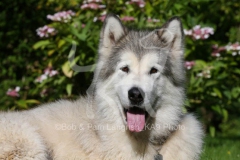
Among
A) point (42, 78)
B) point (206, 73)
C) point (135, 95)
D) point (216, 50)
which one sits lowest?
point (42, 78)

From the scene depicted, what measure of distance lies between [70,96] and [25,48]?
5.60 feet

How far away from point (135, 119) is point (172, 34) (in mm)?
1064

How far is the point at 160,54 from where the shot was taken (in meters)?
5.20

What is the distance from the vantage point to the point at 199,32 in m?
7.69

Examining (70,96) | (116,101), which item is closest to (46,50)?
(70,96)

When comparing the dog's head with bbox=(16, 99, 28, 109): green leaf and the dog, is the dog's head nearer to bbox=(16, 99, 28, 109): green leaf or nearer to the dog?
the dog

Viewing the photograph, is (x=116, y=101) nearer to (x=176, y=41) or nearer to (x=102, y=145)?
(x=102, y=145)

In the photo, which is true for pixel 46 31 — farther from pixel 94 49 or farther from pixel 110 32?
pixel 110 32

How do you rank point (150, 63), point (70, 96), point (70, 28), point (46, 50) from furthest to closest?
point (46, 50) → point (70, 96) → point (70, 28) → point (150, 63)

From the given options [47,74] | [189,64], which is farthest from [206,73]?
[47,74]

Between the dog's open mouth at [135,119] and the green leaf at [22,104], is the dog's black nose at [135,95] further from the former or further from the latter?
the green leaf at [22,104]

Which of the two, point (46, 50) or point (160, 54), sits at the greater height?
point (160, 54)

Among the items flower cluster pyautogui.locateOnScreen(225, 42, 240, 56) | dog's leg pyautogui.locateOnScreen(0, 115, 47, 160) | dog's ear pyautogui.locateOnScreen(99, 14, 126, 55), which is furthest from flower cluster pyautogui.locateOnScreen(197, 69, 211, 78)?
dog's leg pyautogui.locateOnScreen(0, 115, 47, 160)

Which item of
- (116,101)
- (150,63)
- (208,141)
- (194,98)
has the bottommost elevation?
(208,141)
